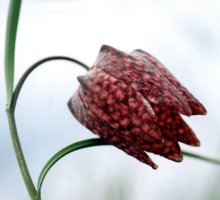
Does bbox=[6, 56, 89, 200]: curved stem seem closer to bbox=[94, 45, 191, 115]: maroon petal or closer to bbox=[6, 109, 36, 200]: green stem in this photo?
bbox=[6, 109, 36, 200]: green stem

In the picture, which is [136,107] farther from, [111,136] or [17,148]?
[17,148]

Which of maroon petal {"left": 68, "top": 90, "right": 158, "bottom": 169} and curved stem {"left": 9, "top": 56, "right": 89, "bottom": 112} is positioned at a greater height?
curved stem {"left": 9, "top": 56, "right": 89, "bottom": 112}

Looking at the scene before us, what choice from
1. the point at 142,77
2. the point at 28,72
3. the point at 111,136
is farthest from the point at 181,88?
the point at 28,72

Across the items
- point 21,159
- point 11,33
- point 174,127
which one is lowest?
point 21,159

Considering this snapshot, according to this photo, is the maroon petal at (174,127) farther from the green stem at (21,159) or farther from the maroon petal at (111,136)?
the green stem at (21,159)

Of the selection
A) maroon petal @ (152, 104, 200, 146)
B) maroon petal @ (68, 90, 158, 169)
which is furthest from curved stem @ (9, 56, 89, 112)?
maroon petal @ (152, 104, 200, 146)

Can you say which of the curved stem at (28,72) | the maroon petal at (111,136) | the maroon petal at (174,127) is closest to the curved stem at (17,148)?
the curved stem at (28,72)

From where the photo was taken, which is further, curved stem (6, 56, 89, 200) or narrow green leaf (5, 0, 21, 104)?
narrow green leaf (5, 0, 21, 104)

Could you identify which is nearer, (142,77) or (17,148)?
(17,148)
